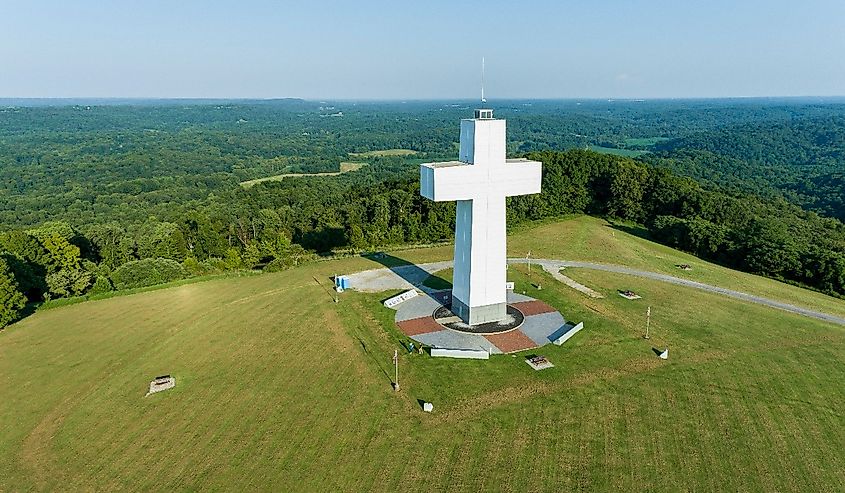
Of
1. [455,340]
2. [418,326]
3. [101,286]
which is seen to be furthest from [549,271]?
[101,286]

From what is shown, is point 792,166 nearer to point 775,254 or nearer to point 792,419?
point 775,254

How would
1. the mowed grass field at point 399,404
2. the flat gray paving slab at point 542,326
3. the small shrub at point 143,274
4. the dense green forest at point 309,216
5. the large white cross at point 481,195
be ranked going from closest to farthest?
the mowed grass field at point 399,404, the large white cross at point 481,195, the flat gray paving slab at point 542,326, the small shrub at point 143,274, the dense green forest at point 309,216

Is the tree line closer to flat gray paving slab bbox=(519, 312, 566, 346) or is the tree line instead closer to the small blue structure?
the small blue structure

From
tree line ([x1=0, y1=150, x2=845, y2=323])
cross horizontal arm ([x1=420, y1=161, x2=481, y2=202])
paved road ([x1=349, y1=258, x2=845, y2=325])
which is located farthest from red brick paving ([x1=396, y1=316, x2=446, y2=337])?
tree line ([x1=0, y1=150, x2=845, y2=323])

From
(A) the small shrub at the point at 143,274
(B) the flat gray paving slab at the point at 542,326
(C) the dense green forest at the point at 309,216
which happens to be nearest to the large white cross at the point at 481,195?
(B) the flat gray paving slab at the point at 542,326

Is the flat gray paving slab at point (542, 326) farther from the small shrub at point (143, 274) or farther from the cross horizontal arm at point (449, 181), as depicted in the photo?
the small shrub at point (143, 274)
